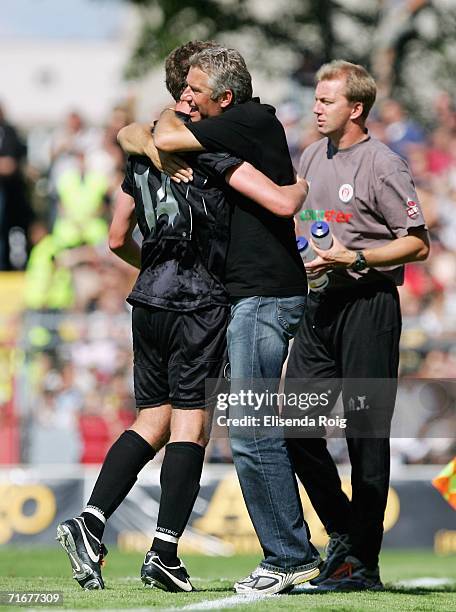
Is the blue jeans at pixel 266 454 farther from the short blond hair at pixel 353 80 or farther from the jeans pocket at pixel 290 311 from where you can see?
the short blond hair at pixel 353 80

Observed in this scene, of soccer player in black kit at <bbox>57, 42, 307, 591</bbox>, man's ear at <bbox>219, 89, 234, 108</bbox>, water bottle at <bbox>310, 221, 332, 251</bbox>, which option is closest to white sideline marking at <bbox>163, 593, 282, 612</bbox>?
soccer player in black kit at <bbox>57, 42, 307, 591</bbox>

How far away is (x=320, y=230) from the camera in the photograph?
6.61 m

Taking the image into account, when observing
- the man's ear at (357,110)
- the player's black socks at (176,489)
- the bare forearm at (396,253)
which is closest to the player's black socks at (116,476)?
the player's black socks at (176,489)

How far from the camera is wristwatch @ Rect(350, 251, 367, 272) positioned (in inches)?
257

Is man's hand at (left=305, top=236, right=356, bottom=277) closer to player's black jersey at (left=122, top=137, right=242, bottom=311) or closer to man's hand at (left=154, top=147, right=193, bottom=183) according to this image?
player's black jersey at (left=122, top=137, right=242, bottom=311)

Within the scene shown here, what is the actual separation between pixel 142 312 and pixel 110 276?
795 centimetres

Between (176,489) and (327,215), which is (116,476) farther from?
(327,215)

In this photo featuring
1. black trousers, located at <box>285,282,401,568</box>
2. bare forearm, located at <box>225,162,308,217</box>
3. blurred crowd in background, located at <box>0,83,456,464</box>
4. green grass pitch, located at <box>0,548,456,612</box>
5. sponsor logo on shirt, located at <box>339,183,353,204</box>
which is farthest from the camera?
blurred crowd in background, located at <box>0,83,456,464</box>

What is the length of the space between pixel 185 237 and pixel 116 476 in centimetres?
117

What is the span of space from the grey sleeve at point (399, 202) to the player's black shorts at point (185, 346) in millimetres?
1132

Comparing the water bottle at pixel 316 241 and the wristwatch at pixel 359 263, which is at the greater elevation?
the water bottle at pixel 316 241

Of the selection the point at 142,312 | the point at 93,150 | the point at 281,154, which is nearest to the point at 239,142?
the point at 281,154

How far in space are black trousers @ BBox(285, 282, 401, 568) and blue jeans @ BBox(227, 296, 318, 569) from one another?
0.68 metres

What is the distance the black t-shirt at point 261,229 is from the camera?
590 cm
